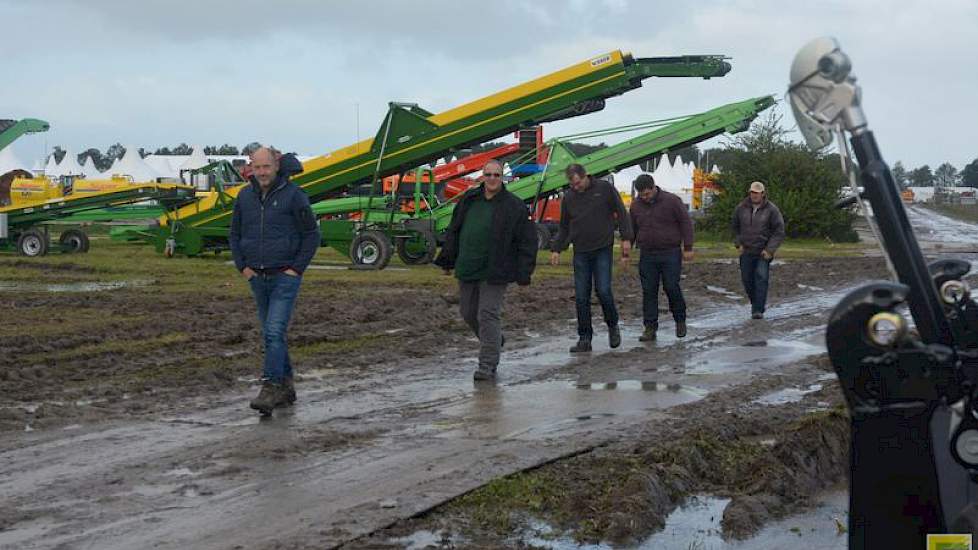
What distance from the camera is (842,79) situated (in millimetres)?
4164

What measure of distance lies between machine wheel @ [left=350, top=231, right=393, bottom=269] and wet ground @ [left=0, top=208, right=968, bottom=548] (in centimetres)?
854

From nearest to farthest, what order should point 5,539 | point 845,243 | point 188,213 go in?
point 5,539 → point 188,213 → point 845,243

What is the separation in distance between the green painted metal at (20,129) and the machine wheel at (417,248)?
16019 mm

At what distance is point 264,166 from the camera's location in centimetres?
948

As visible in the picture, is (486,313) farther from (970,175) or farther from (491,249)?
(970,175)

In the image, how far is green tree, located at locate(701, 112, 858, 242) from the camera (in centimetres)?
4234

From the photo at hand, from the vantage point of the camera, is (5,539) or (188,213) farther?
(188,213)

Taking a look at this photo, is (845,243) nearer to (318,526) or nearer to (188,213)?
(188,213)

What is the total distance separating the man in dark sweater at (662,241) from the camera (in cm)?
1479

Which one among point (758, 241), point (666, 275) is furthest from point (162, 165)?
point (666, 275)

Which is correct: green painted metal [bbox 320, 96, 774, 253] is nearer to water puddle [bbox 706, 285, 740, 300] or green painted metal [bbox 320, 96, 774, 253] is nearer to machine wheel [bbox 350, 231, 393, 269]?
machine wheel [bbox 350, 231, 393, 269]

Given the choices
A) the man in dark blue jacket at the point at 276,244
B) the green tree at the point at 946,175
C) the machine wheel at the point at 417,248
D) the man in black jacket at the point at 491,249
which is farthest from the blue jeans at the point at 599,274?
the green tree at the point at 946,175

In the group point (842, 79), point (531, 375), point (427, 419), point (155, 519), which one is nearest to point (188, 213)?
point (531, 375)

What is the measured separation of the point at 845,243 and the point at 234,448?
36772mm
